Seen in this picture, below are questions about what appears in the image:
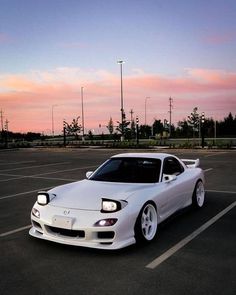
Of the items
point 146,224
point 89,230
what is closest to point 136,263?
point 89,230

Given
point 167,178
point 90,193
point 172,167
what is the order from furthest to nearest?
point 172,167
point 167,178
point 90,193

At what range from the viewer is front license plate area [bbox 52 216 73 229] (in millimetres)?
5430

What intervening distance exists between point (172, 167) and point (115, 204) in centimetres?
238

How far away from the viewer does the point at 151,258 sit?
530 cm

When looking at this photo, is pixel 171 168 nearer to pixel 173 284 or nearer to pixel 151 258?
pixel 151 258

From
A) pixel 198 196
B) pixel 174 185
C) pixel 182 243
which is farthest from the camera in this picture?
pixel 198 196

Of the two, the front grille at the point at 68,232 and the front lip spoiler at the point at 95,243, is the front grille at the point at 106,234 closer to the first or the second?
the front lip spoiler at the point at 95,243

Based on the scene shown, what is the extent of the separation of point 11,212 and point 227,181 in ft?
23.6

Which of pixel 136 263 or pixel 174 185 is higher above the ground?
pixel 174 185

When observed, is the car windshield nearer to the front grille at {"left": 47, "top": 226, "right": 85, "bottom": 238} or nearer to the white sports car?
the white sports car

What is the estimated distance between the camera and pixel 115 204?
18.1 feet

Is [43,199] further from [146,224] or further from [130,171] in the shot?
[130,171]

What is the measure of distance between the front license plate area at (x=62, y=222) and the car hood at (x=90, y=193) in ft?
0.74

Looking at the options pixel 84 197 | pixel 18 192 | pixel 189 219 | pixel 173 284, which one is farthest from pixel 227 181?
pixel 173 284
